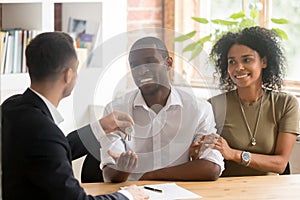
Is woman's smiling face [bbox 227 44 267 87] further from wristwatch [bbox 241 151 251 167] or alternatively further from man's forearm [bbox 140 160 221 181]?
man's forearm [bbox 140 160 221 181]

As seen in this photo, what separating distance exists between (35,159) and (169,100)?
76cm

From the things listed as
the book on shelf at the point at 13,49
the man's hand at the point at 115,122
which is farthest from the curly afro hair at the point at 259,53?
the book on shelf at the point at 13,49

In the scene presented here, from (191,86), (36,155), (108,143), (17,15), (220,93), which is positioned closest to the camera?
(36,155)

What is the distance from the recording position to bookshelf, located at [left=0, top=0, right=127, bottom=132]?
132 inches

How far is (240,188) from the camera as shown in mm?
2291

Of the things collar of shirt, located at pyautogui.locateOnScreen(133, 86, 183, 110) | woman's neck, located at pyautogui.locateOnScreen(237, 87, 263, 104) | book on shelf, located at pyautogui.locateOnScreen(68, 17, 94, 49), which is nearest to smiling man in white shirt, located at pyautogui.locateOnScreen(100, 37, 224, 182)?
collar of shirt, located at pyautogui.locateOnScreen(133, 86, 183, 110)

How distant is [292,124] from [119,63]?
885 millimetres

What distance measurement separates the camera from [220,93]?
2.64 m

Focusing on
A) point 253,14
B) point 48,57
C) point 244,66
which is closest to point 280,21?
point 253,14

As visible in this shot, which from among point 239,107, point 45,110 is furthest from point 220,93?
point 45,110

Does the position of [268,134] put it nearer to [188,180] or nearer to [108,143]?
[188,180]

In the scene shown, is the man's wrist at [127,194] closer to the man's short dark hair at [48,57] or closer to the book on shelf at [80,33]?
the man's short dark hair at [48,57]

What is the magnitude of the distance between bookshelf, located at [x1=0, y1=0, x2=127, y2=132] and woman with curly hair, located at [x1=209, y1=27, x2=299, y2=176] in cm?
103

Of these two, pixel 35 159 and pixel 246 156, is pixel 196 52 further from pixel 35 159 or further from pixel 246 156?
pixel 35 159
